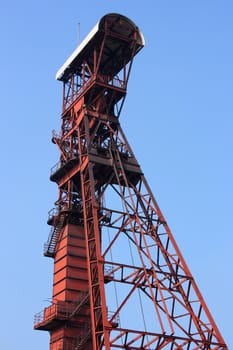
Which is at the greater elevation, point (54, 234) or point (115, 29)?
point (115, 29)

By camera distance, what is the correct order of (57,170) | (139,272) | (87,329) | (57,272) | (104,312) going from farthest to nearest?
(57,170), (57,272), (87,329), (139,272), (104,312)

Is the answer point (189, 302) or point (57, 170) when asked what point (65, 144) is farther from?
point (189, 302)

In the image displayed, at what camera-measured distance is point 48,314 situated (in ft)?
121

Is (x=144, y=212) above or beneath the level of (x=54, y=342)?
above

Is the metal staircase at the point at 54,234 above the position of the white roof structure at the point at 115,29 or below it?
below

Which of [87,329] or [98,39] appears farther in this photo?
[98,39]

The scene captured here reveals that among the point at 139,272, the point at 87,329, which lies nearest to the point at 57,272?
the point at 87,329

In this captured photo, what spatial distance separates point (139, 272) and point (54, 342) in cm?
777

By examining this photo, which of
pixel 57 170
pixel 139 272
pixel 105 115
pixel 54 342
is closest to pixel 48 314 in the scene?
pixel 54 342

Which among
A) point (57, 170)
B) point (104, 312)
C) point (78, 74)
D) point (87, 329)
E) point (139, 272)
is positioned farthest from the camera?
point (78, 74)

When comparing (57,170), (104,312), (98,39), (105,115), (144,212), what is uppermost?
(98,39)

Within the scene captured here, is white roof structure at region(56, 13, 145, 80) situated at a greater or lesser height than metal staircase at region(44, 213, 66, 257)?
greater

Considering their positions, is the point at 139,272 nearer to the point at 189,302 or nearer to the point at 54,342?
the point at 189,302

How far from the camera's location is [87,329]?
36438mm
